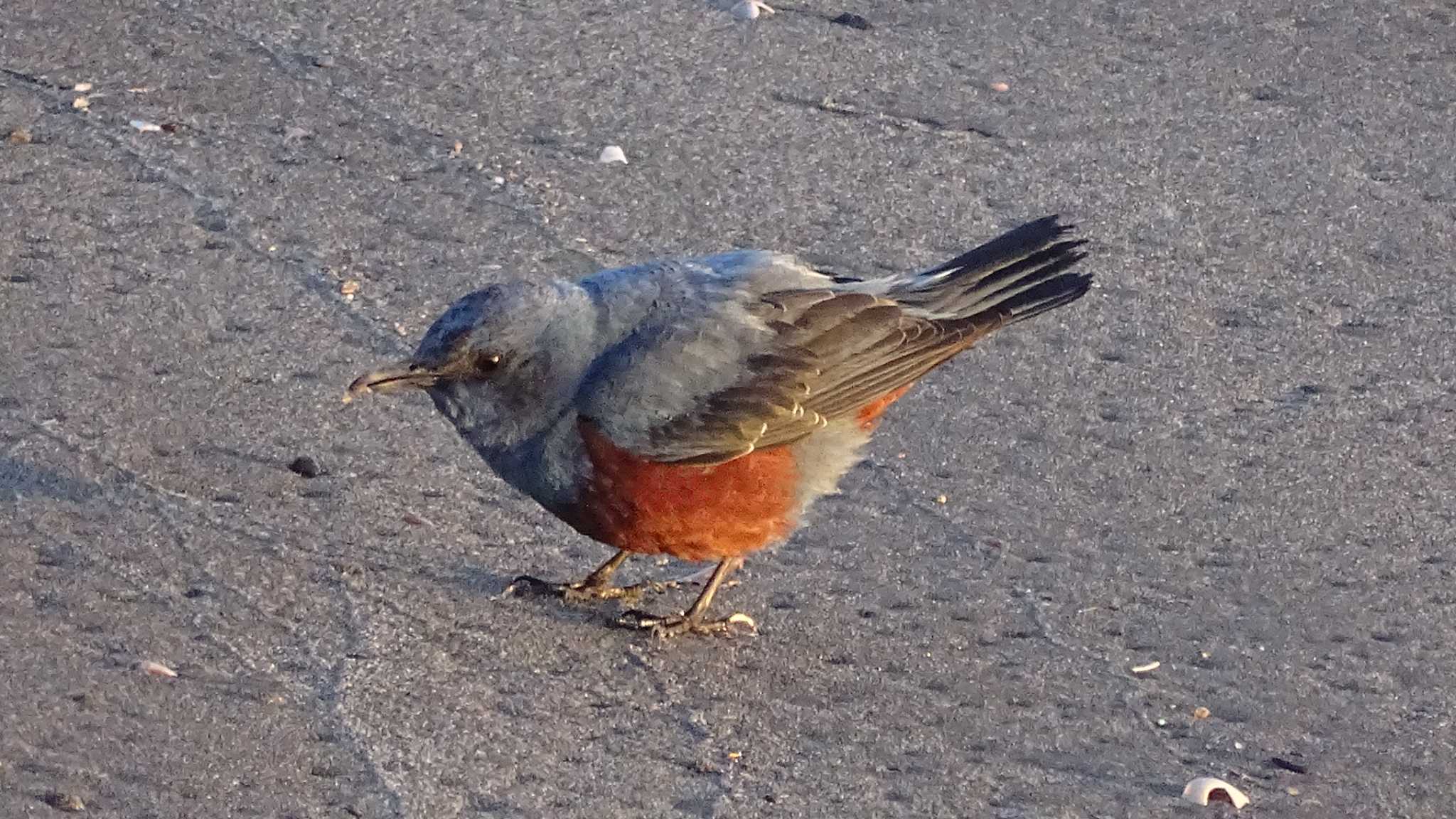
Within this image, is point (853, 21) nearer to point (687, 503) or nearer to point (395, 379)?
point (687, 503)

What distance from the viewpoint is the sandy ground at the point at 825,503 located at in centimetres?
452

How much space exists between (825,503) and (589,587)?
0.77 meters

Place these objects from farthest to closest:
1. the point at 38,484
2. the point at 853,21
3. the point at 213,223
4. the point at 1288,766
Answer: the point at 853,21
the point at 213,223
the point at 38,484
the point at 1288,766

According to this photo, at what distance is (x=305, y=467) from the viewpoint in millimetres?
5520

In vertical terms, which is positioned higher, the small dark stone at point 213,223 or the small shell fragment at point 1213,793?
the small shell fragment at point 1213,793

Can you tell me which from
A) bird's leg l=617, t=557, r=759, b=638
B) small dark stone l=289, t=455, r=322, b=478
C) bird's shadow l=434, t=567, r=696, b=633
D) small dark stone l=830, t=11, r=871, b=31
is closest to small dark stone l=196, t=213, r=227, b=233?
small dark stone l=289, t=455, r=322, b=478

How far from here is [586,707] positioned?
185 inches

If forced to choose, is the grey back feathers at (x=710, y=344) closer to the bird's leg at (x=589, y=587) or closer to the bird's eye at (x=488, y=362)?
the bird's eye at (x=488, y=362)

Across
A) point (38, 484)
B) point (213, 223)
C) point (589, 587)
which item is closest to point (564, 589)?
point (589, 587)

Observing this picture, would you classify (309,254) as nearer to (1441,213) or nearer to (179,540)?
(179,540)

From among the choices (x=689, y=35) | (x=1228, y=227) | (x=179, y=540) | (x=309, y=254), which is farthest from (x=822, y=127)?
(x=179, y=540)

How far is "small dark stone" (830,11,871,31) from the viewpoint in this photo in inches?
313

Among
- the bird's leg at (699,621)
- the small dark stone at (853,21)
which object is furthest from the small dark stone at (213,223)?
the small dark stone at (853,21)

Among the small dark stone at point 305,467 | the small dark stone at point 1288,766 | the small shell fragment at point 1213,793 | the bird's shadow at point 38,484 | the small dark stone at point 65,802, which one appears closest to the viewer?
the small dark stone at point 65,802
